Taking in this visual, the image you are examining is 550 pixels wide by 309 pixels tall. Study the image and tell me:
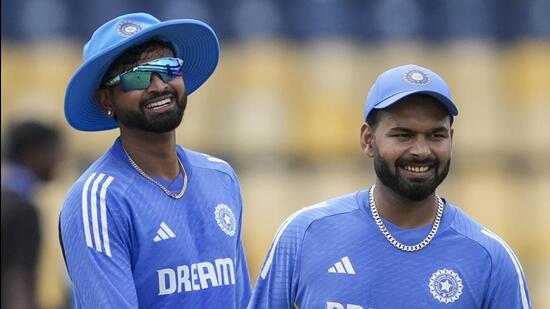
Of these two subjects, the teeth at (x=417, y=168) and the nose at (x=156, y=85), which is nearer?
the teeth at (x=417, y=168)

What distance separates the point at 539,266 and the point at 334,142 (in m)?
2.02

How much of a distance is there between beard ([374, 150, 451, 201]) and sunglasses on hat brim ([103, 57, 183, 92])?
712 mm

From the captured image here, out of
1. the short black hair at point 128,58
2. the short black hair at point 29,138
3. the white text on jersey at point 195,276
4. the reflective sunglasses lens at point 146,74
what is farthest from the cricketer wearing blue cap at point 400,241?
the short black hair at point 29,138

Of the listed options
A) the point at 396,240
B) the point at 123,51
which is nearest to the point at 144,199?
the point at 123,51

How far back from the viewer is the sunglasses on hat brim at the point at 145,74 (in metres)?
3.84

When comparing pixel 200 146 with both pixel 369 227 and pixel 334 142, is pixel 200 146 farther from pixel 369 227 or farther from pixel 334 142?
pixel 369 227

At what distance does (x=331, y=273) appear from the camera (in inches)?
143

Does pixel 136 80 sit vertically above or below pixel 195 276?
above

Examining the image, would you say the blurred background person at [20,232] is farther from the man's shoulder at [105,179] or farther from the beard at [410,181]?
the beard at [410,181]

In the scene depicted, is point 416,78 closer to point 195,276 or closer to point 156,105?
point 156,105

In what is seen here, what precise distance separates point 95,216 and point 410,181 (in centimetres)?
93

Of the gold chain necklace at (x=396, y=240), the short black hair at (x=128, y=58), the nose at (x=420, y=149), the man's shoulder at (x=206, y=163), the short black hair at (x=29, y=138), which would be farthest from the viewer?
the short black hair at (x=29, y=138)

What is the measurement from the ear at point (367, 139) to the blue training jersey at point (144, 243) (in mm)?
587

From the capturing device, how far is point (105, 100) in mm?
3998
